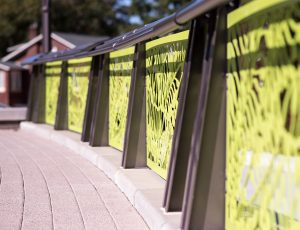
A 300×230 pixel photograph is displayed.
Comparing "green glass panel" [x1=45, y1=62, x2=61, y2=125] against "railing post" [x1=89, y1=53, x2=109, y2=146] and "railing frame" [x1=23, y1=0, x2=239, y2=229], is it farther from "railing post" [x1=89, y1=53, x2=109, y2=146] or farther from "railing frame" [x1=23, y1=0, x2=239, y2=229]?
"railing frame" [x1=23, y1=0, x2=239, y2=229]

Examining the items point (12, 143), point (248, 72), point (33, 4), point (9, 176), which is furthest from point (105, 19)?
point (248, 72)

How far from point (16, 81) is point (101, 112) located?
2876 centimetres

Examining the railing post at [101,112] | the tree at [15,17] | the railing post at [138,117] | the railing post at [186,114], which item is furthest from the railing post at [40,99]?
the tree at [15,17]

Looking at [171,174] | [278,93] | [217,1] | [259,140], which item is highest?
[217,1]

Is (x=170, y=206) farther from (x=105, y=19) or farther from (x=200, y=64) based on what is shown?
(x=105, y=19)

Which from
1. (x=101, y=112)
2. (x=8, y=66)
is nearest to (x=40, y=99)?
(x=101, y=112)

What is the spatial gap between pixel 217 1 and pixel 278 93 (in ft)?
2.53

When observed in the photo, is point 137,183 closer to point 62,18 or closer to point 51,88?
point 51,88

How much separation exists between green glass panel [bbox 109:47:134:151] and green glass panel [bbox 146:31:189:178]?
1187mm

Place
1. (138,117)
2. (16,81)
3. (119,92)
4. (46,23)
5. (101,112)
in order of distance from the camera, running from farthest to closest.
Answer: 1. (16,81)
2. (46,23)
3. (101,112)
4. (119,92)
5. (138,117)

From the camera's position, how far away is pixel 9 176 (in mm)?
7109

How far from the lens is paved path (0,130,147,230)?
4820 millimetres

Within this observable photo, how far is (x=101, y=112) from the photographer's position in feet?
28.9

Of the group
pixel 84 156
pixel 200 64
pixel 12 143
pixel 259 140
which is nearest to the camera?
pixel 259 140
